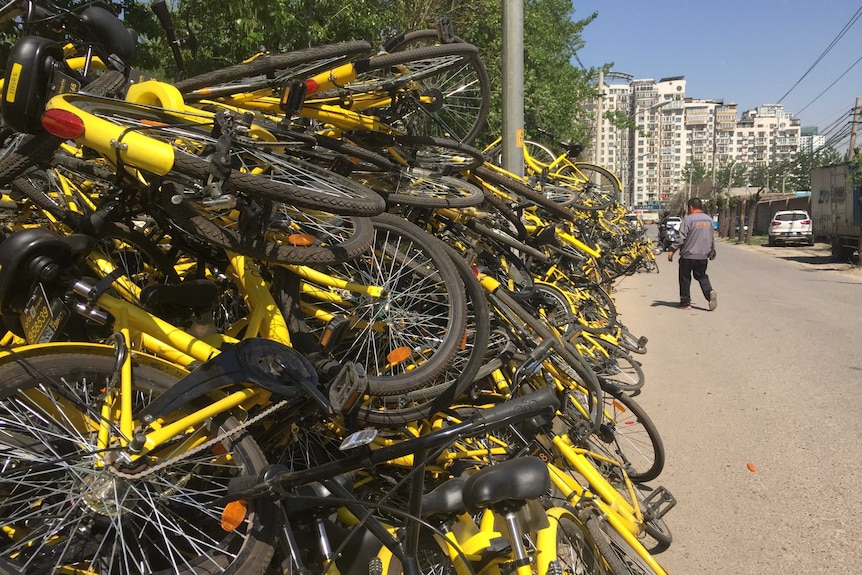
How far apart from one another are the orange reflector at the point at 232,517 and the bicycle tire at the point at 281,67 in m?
2.07

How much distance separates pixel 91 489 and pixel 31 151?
4.58 ft

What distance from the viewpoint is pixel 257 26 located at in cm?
847

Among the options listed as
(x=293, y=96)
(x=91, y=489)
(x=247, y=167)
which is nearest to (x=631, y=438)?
(x=293, y=96)

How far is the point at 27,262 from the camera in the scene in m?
2.28

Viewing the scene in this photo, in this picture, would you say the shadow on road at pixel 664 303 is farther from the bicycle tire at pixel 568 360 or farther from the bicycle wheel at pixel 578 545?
the bicycle wheel at pixel 578 545

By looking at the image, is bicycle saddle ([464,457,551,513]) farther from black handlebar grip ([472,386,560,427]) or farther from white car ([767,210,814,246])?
white car ([767,210,814,246])

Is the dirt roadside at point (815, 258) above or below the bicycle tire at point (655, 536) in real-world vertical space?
below

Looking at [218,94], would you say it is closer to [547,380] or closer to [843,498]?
[547,380]

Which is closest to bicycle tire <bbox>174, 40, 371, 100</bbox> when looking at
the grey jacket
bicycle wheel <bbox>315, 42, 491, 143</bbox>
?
bicycle wheel <bbox>315, 42, 491, 143</bbox>

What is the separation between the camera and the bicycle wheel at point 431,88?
12.4 feet

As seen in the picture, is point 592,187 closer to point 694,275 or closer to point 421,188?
point 694,275

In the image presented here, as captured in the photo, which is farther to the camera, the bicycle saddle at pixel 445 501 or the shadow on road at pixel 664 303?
the shadow on road at pixel 664 303

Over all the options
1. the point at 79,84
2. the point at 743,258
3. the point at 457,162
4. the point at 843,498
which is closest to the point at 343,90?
the point at 457,162

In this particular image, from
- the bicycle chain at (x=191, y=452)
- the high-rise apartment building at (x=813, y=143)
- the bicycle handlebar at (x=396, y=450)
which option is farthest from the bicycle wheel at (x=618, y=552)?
the high-rise apartment building at (x=813, y=143)
